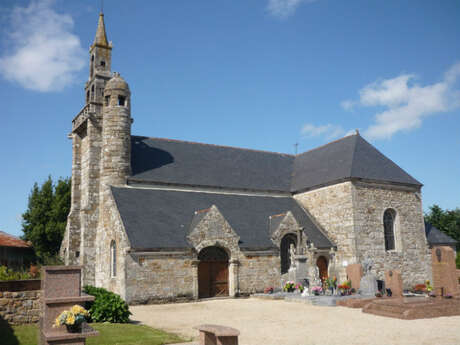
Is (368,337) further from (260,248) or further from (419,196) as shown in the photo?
(419,196)

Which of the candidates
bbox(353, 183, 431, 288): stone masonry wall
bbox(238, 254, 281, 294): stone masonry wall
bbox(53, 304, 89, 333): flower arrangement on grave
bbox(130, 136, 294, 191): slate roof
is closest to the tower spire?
bbox(130, 136, 294, 191): slate roof

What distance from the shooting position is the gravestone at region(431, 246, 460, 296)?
50.9 ft

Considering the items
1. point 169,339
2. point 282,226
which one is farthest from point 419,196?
point 169,339

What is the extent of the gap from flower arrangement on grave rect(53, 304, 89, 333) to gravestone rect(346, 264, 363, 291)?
1572 cm

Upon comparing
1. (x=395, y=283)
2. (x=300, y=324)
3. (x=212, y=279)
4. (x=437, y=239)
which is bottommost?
(x=300, y=324)

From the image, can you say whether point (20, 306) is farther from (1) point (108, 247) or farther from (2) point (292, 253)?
(2) point (292, 253)

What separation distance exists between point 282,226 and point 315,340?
12862mm

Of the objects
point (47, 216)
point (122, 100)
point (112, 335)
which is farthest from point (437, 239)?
point (47, 216)

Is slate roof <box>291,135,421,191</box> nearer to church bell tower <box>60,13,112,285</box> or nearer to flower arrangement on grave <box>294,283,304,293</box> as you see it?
flower arrangement on grave <box>294,283,304,293</box>

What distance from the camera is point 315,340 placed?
9.91 metres

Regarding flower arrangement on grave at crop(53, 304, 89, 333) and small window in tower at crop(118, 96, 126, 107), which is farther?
small window in tower at crop(118, 96, 126, 107)

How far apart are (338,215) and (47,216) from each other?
80.9ft

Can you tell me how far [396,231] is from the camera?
24953 millimetres

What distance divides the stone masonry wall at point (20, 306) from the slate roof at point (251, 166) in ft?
36.8
